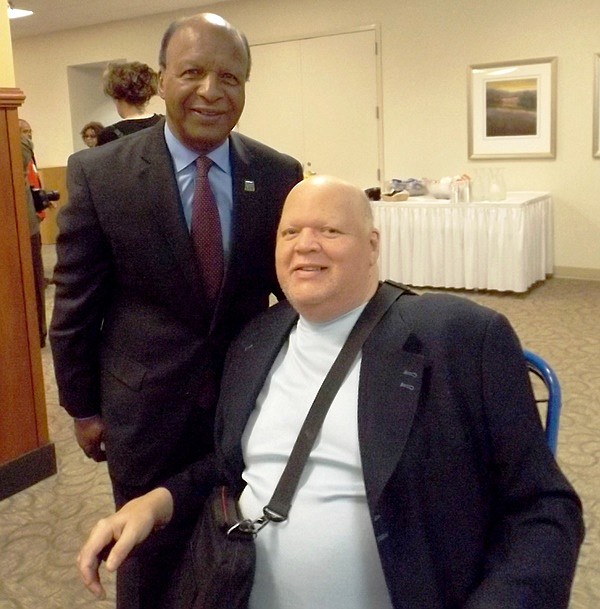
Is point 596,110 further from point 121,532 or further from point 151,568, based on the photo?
point 121,532

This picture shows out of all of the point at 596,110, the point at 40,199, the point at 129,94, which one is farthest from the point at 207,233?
the point at 596,110

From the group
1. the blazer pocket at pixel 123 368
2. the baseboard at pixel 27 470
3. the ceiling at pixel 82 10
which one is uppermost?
the ceiling at pixel 82 10

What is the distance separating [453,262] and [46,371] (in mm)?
3222

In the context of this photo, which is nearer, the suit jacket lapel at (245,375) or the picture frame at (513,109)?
the suit jacket lapel at (245,375)

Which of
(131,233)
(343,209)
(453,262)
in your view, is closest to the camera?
(343,209)

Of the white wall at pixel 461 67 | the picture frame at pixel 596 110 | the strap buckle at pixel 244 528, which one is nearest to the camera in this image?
the strap buckle at pixel 244 528

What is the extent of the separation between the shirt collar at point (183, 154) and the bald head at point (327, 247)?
0.30 m

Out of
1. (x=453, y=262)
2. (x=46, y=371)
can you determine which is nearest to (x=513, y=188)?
(x=453, y=262)

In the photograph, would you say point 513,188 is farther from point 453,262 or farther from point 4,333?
point 4,333

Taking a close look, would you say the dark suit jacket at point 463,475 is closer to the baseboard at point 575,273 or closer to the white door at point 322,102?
the baseboard at point 575,273

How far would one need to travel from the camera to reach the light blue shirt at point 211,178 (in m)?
1.56

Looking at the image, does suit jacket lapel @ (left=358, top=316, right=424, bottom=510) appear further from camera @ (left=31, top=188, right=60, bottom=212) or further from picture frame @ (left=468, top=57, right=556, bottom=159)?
picture frame @ (left=468, top=57, right=556, bottom=159)

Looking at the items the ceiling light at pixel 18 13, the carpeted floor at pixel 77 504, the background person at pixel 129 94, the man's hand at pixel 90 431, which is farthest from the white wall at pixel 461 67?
the man's hand at pixel 90 431

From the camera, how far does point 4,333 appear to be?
2.85m
